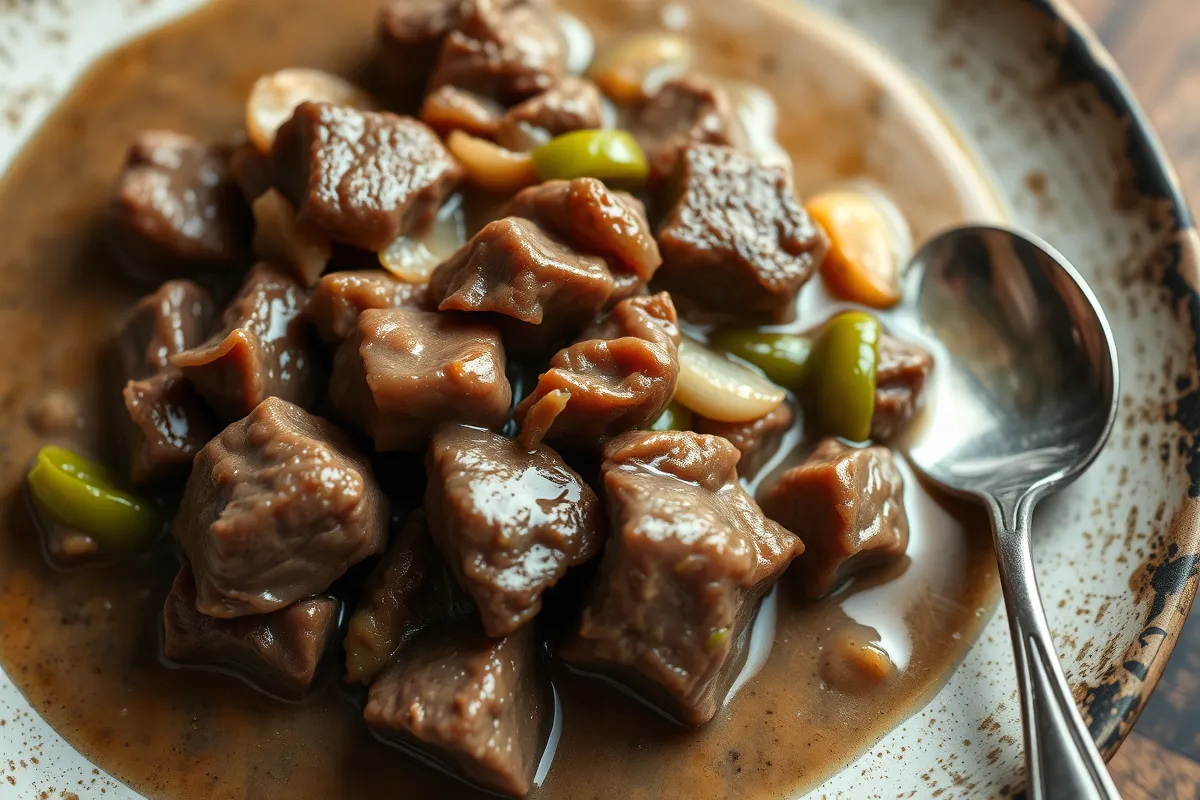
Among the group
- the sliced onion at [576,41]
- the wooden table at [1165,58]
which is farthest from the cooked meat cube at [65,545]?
the wooden table at [1165,58]

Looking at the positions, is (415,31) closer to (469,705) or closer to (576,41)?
(576,41)

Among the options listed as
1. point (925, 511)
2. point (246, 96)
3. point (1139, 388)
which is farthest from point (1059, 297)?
point (246, 96)

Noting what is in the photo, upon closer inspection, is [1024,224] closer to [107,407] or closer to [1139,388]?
[1139,388]

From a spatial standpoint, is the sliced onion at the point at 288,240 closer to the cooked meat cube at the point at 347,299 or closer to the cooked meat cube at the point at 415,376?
the cooked meat cube at the point at 347,299

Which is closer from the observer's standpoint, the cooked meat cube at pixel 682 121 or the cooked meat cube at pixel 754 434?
the cooked meat cube at pixel 754 434

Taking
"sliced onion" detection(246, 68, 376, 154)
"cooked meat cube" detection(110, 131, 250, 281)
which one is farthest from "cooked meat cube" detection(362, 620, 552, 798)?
"sliced onion" detection(246, 68, 376, 154)

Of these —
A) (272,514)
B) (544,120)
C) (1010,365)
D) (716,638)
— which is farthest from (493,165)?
(1010,365)
